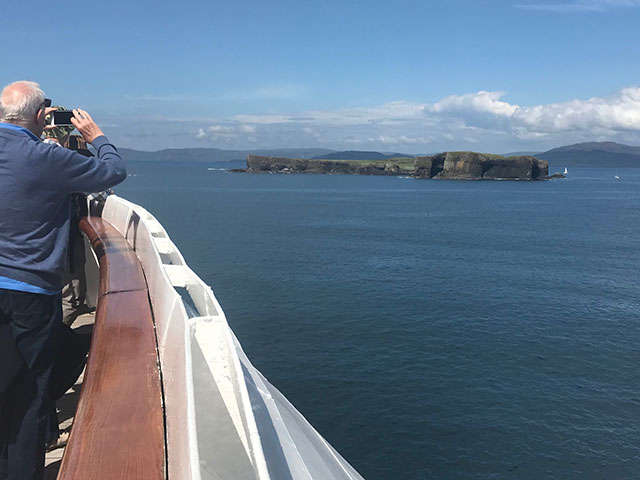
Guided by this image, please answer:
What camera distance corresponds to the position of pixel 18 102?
8.55 ft

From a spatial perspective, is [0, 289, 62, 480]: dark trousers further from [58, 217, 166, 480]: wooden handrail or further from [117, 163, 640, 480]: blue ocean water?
[117, 163, 640, 480]: blue ocean water

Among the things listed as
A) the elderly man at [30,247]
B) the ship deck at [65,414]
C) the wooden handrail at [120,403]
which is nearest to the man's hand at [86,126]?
the elderly man at [30,247]

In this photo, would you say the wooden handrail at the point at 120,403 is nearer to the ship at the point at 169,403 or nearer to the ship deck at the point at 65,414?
the ship at the point at 169,403

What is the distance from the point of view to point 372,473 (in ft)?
49.2

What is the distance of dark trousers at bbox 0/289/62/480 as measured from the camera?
2.63m

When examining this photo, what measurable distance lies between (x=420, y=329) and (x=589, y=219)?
63.0 m

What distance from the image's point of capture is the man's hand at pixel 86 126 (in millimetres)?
3150

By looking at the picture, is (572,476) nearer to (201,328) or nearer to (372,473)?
(372,473)

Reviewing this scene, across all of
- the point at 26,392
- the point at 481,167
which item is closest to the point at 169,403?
the point at 26,392

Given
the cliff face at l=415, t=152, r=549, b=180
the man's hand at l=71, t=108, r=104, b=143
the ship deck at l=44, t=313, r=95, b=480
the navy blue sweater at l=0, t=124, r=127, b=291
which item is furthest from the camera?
the cliff face at l=415, t=152, r=549, b=180

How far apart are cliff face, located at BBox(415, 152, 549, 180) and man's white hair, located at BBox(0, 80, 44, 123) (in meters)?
194

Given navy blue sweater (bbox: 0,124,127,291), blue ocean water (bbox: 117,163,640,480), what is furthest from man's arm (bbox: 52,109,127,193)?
blue ocean water (bbox: 117,163,640,480)

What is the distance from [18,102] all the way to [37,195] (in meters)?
0.53

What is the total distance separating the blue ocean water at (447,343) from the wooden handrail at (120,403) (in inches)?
540
